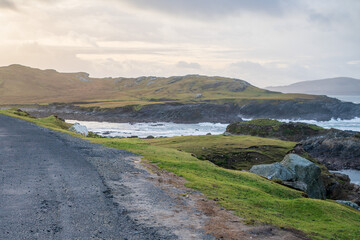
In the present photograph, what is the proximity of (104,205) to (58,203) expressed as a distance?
6.51ft

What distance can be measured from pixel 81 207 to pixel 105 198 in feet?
5.51

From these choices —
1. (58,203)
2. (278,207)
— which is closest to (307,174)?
(278,207)

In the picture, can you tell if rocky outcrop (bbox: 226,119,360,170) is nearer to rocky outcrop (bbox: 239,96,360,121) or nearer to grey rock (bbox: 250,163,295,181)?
grey rock (bbox: 250,163,295,181)

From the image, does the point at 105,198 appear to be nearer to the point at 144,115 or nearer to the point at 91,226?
the point at 91,226

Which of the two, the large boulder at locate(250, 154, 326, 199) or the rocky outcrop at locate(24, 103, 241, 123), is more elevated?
the rocky outcrop at locate(24, 103, 241, 123)

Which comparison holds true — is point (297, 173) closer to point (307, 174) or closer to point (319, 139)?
point (307, 174)

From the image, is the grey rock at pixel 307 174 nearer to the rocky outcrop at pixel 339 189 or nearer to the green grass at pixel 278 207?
the rocky outcrop at pixel 339 189

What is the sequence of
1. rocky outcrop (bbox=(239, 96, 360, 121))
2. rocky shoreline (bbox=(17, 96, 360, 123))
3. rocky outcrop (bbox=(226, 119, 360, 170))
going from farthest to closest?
rocky outcrop (bbox=(239, 96, 360, 121)) → rocky shoreline (bbox=(17, 96, 360, 123)) → rocky outcrop (bbox=(226, 119, 360, 170))

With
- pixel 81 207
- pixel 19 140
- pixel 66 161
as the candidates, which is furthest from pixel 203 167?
pixel 19 140

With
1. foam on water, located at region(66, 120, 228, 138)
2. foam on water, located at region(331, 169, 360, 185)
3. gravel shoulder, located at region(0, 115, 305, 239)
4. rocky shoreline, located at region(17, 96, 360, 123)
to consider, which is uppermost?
rocky shoreline, located at region(17, 96, 360, 123)

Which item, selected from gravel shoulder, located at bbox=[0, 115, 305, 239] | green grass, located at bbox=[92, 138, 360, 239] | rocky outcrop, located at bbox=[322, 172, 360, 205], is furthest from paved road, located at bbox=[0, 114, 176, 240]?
rocky outcrop, located at bbox=[322, 172, 360, 205]

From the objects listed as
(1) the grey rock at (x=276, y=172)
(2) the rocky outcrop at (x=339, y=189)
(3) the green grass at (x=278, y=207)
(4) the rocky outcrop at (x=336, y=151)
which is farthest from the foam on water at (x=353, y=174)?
(3) the green grass at (x=278, y=207)

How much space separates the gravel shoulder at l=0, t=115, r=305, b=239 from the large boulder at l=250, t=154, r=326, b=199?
38.7ft

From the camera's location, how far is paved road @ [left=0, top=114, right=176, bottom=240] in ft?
38.2
